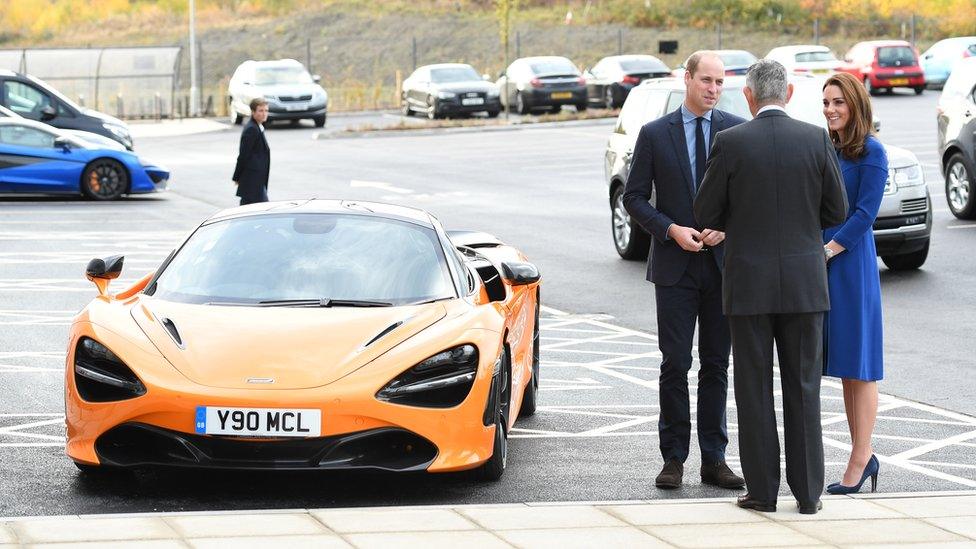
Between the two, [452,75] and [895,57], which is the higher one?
[895,57]

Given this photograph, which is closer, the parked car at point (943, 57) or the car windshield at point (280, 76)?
the car windshield at point (280, 76)

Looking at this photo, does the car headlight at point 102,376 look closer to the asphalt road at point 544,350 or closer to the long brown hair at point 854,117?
the asphalt road at point 544,350

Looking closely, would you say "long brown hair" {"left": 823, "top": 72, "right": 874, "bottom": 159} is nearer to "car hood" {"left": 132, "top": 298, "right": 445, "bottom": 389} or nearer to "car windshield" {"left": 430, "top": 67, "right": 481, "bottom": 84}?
Answer: "car hood" {"left": 132, "top": 298, "right": 445, "bottom": 389}

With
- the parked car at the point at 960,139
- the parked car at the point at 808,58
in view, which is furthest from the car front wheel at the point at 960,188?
the parked car at the point at 808,58

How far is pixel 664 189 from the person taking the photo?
7.30 meters

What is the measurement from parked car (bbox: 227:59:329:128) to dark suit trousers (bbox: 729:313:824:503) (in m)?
35.1

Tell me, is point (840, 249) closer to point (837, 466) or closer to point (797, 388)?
point (797, 388)

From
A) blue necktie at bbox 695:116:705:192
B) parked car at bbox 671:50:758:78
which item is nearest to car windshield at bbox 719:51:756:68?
parked car at bbox 671:50:758:78

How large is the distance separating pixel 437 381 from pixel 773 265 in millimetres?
1525

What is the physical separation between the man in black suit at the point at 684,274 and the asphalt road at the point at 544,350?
0.82 ft

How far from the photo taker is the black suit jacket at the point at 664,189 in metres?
7.18

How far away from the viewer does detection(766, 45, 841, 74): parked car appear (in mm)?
47344

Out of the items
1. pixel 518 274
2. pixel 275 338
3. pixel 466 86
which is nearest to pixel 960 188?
pixel 518 274

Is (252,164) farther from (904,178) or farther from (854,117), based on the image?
(854,117)
